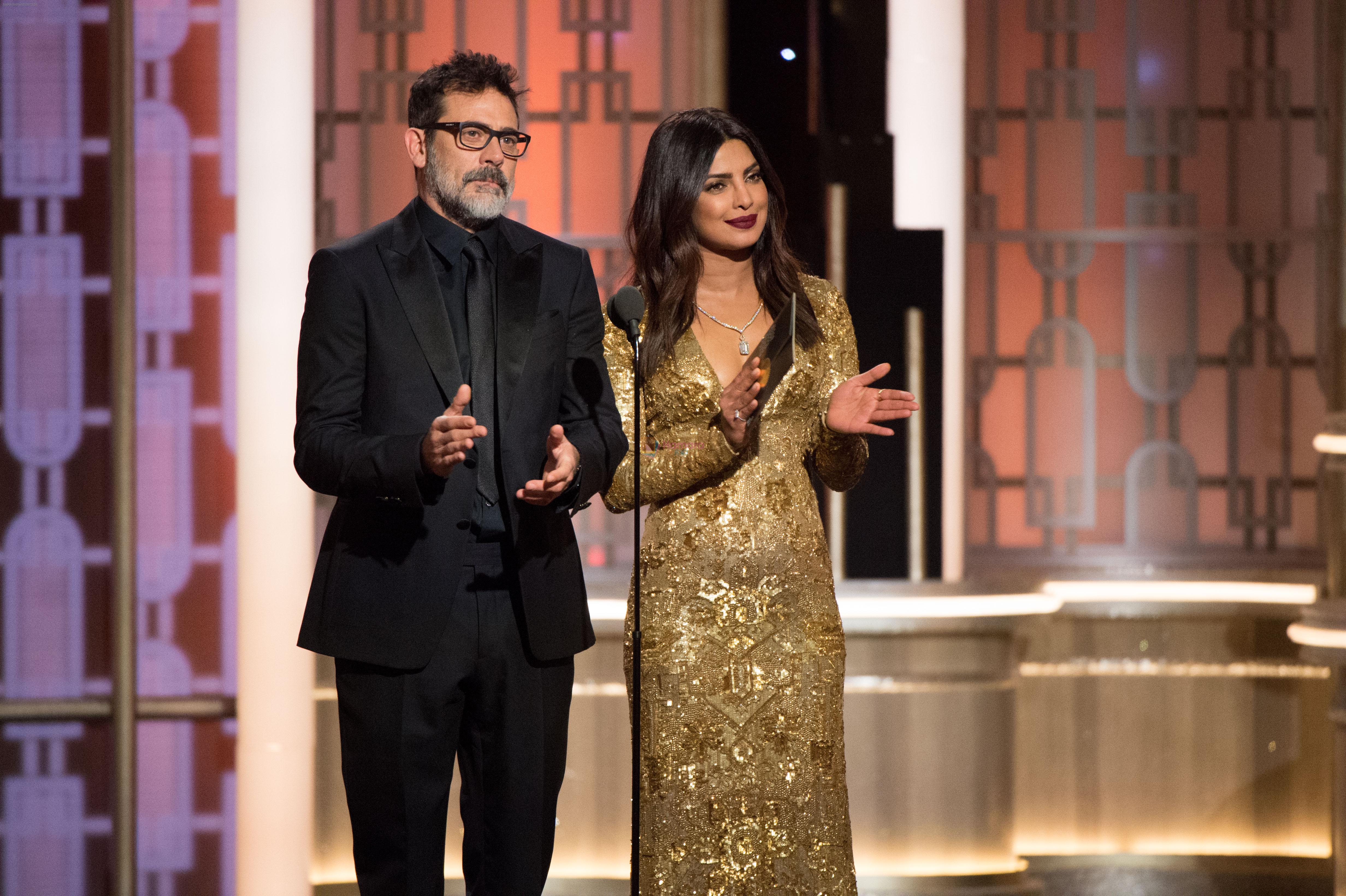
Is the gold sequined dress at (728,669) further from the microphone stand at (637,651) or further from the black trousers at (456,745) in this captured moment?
the black trousers at (456,745)

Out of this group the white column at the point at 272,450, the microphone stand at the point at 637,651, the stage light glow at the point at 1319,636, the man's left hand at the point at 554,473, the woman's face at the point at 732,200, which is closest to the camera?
the man's left hand at the point at 554,473

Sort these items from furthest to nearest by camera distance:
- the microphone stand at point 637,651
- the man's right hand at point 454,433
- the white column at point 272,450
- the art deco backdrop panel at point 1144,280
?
the art deco backdrop panel at point 1144,280, the white column at point 272,450, the microphone stand at point 637,651, the man's right hand at point 454,433

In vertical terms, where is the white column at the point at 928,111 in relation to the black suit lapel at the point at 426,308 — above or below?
above

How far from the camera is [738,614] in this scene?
2494 millimetres

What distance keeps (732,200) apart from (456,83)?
646 mm

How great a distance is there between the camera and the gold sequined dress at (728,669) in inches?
98.1

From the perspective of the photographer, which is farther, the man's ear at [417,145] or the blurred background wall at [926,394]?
the blurred background wall at [926,394]

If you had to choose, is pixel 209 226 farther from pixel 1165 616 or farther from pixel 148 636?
pixel 1165 616

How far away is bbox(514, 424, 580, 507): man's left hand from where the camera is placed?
6.35ft

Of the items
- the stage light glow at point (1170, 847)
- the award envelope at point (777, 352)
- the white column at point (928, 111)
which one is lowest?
the stage light glow at point (1170, 847)

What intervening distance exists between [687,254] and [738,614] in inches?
28.6

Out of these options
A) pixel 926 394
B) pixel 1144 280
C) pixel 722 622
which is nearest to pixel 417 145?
pixel 722 622

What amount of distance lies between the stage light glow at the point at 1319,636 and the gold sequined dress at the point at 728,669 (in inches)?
59.8

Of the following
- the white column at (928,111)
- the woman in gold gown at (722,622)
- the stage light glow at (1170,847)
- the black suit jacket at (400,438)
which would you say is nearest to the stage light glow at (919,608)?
the white column at (928,111)
